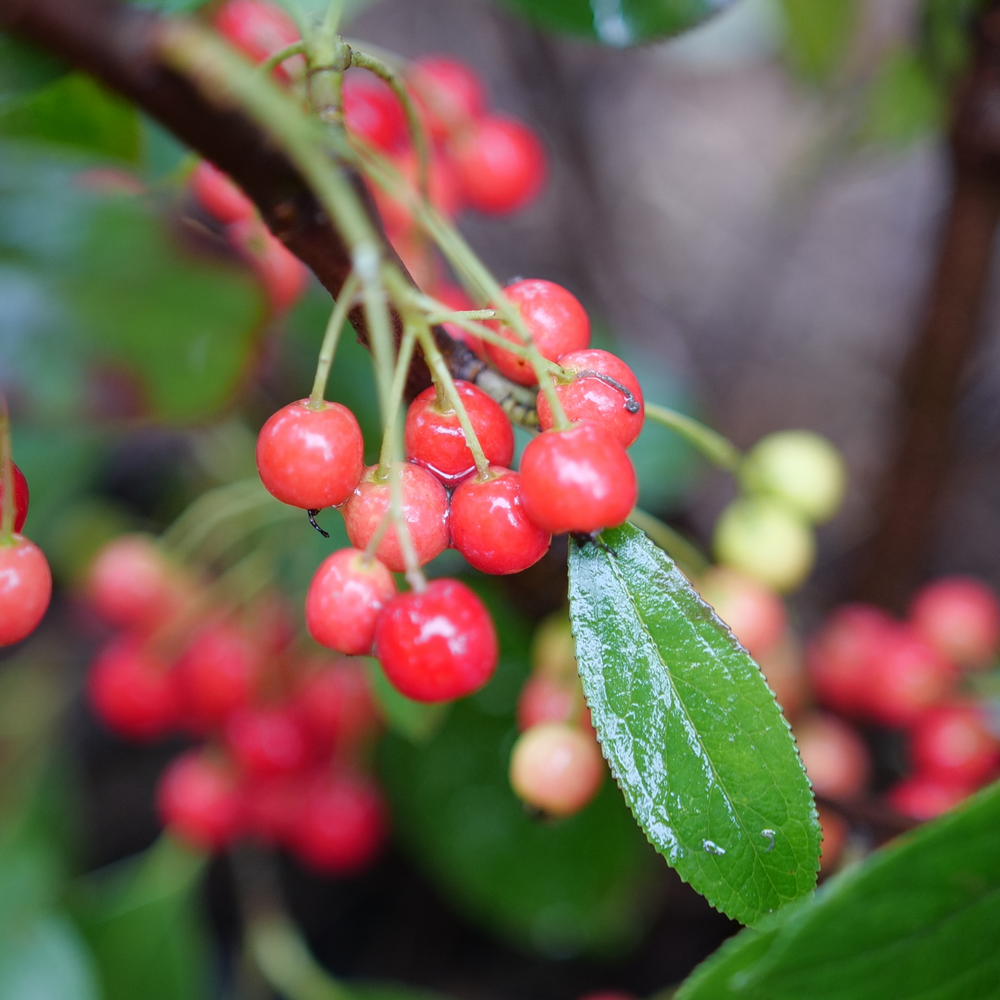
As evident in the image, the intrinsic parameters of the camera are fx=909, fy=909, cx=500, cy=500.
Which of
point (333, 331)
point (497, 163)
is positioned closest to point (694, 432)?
point (333, 331)

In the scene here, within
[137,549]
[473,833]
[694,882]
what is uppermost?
[694,882]


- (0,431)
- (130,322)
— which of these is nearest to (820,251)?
(130,322)

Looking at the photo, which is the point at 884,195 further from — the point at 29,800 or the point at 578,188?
the point at 29,800

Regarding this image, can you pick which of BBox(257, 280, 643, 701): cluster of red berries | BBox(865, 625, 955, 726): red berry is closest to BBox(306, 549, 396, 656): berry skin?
BBox(257, 280, 643, 701): cluster of red berries

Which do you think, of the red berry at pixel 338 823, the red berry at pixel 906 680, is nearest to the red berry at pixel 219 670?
the red berry at pixel 338 823

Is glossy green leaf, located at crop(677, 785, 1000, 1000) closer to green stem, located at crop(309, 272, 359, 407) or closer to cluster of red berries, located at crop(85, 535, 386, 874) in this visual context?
green stem, located at crop(309, 272, 359, 407)

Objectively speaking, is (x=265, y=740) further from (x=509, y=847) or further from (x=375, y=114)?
(x=375, y=114)

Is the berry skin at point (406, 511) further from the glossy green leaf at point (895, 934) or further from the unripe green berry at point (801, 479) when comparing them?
the unripe green berry at point (801, 479)
